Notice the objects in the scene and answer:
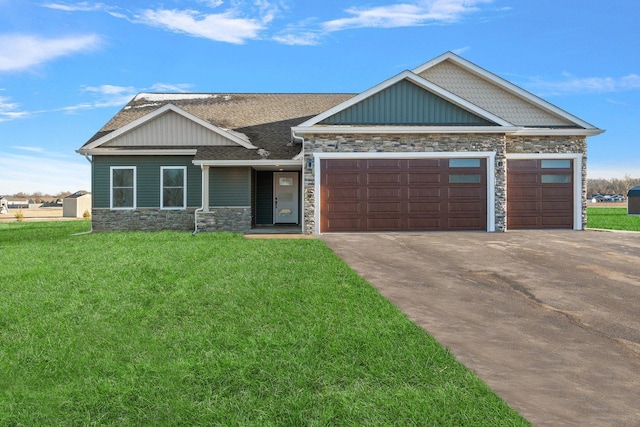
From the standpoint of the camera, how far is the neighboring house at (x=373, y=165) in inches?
569

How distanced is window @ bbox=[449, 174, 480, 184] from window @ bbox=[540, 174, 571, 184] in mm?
2908

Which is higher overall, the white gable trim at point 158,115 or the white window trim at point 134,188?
the white gable trim at point 158,115

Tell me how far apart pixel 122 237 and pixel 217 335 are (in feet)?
34.5

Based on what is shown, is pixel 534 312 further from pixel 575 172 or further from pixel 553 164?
pixel 575 172

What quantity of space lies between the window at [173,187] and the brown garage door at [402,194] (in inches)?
221

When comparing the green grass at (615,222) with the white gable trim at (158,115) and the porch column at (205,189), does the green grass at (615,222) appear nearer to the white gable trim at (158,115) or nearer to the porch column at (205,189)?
the white gable trim at (158,115)

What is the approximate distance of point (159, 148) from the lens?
16250mm

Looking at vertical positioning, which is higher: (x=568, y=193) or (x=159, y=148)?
(x=159, y=148)

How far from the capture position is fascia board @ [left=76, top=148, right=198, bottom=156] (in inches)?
631

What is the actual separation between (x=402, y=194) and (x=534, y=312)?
906 cm

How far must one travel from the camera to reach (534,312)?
227 inches

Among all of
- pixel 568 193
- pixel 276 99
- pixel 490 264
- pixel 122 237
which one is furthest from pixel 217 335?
pixel 276 99

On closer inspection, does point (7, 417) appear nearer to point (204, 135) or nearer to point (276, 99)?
point (204, 135)

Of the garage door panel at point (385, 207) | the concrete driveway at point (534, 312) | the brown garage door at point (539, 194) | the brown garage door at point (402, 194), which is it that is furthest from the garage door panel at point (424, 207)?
the brown garage door at point (539, 194)
